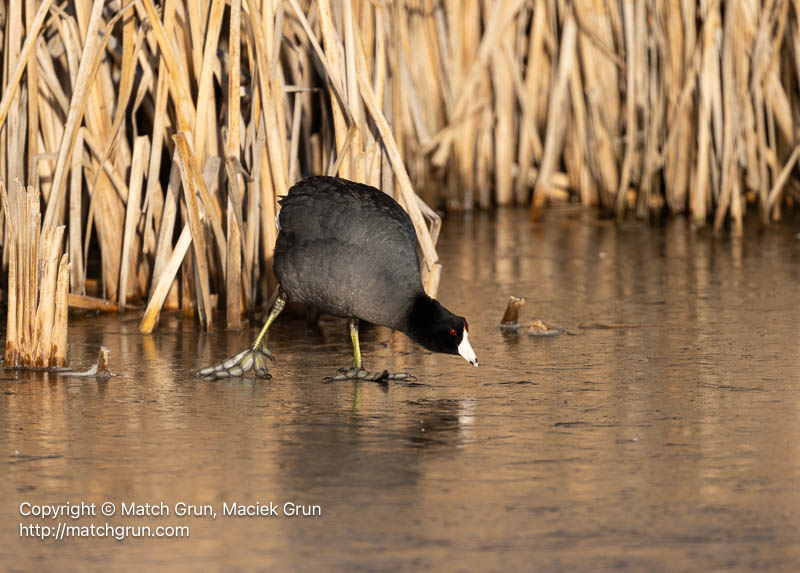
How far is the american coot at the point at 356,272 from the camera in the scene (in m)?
5.16

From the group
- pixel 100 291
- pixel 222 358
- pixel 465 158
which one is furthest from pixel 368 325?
pixel 465 158

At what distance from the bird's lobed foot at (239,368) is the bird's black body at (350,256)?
318mm

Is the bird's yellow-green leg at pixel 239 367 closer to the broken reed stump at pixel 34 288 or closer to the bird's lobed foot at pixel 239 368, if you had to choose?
the bird's lobed foot at pixel 239 368

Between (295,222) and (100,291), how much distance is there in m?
2.28

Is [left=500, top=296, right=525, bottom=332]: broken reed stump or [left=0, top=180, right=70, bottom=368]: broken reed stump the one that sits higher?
[left=0, top=180, right=70, bottom=368]: broken reed stump

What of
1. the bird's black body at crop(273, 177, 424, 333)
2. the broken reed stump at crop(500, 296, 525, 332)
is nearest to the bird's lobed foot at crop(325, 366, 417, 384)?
the bird's black body at crop(273, 177, 424, 333)

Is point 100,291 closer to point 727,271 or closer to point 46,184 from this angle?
point 46,184

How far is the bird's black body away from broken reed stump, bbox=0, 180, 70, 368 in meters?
0.94

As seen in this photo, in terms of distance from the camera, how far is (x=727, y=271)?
8023 millimetres

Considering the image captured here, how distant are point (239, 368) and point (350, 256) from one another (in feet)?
2.20

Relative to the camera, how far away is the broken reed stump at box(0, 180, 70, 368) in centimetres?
541

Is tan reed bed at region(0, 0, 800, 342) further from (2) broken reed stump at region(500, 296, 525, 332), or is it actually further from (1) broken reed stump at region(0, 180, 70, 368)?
(2) broken reed stump at region(500, 296, 525, 332)

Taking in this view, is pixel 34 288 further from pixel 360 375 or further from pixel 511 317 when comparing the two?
pixel 511 317

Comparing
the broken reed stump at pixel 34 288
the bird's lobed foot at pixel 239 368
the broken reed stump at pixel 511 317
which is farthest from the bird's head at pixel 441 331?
the broken reed stump at pixel 34 288
